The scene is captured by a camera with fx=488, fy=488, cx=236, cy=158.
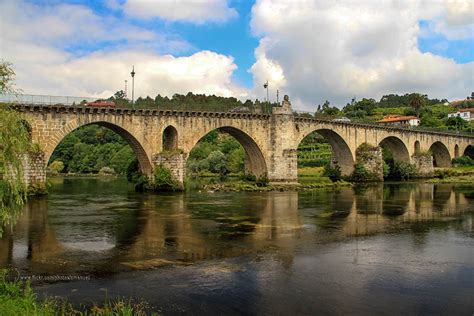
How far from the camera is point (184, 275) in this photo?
16.8 metres

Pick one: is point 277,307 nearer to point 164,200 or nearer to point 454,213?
point 454,213

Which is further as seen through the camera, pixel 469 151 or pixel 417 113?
pixel 417 113

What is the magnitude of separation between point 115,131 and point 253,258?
1387 inches

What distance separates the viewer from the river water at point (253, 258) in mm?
14227

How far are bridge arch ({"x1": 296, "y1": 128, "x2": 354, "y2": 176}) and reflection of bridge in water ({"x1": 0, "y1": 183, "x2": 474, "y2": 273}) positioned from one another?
32312 millimetres

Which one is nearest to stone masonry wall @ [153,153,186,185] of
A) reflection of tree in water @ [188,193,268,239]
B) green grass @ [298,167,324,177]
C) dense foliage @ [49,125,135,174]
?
reflection of tree in water @ [188,193,268,239]

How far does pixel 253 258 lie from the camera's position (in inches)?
771

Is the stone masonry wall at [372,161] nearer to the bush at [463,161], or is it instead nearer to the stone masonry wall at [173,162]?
the bush at [463,161]

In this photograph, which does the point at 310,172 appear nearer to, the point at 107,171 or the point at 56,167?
the point at 107,171

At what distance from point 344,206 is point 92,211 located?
64.5 feet

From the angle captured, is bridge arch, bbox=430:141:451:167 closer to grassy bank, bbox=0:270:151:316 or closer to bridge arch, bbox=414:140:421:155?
bridge arch, bbox=414:140:421:155

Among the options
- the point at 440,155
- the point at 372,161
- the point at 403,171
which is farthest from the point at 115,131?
the point at 440,155

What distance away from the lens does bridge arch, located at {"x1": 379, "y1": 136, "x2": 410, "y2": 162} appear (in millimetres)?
89494

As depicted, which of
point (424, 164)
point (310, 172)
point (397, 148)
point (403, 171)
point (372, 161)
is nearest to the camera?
point (372, 161)
